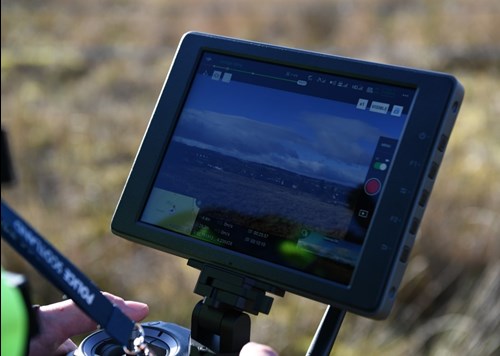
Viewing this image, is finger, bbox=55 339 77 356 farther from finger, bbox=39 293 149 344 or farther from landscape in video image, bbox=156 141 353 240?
landscape in video image, bbox=156 141 353 240

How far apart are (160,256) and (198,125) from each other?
2892 mm

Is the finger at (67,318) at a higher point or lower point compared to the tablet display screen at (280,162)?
lower

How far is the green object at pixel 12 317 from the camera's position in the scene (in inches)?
39.5

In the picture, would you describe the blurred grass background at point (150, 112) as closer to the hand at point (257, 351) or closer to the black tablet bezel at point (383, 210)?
the black tablet bezel at point (383, 210)

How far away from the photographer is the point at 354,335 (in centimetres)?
333

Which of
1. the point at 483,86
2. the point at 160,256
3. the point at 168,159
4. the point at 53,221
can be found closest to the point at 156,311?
the point at 160,256

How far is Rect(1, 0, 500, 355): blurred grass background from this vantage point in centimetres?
347

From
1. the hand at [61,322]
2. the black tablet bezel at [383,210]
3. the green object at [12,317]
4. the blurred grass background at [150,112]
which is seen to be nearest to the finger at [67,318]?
the hand at [61,322]

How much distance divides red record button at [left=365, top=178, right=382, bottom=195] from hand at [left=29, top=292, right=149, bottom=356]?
44 centimetres

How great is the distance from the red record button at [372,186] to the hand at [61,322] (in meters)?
0.44

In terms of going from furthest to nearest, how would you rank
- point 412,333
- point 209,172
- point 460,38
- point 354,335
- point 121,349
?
point 460,38 → point 412,333 → point 354,335 → point 209,172 → point 121,349

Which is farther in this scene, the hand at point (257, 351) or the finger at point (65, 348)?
the finger at point (65, 348)

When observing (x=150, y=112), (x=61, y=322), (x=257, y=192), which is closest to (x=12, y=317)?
(x=61, y=322)

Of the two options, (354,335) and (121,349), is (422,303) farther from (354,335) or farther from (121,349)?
(121,349)
